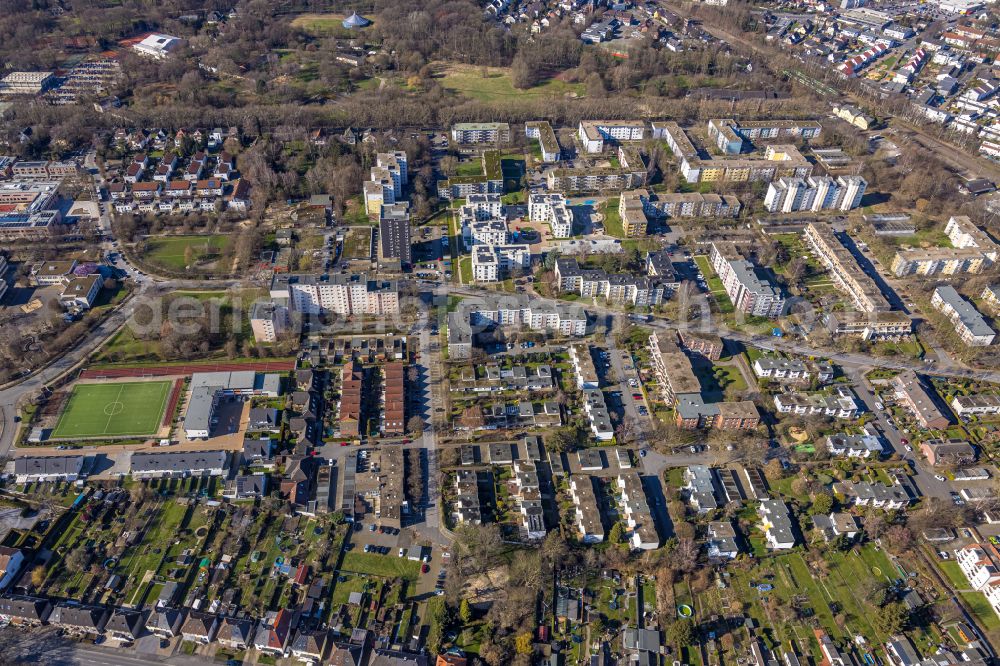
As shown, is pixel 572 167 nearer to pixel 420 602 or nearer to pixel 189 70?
pixel 420 602

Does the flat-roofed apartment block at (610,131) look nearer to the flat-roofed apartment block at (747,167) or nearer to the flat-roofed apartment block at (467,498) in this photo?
the flat-roofed apartment block at (747,167)

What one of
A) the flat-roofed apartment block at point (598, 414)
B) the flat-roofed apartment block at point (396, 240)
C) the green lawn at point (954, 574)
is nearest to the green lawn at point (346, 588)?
the flat-roofed apartment block at point (598, 414)

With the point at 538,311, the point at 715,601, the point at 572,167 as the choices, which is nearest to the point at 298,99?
the point at 572,167

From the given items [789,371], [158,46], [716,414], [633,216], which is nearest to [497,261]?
[633,216]

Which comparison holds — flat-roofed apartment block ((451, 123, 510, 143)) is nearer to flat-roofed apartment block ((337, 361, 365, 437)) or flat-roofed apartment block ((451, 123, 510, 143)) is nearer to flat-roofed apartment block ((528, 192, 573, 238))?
flat-roofed apartment block ((528, 192, 573, 238))

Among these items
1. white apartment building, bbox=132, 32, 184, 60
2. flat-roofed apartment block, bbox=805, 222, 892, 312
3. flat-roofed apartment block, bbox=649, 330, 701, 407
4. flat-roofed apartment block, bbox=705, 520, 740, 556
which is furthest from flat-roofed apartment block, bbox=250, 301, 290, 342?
white apartment building, bbox=132, 32, 184, 60
